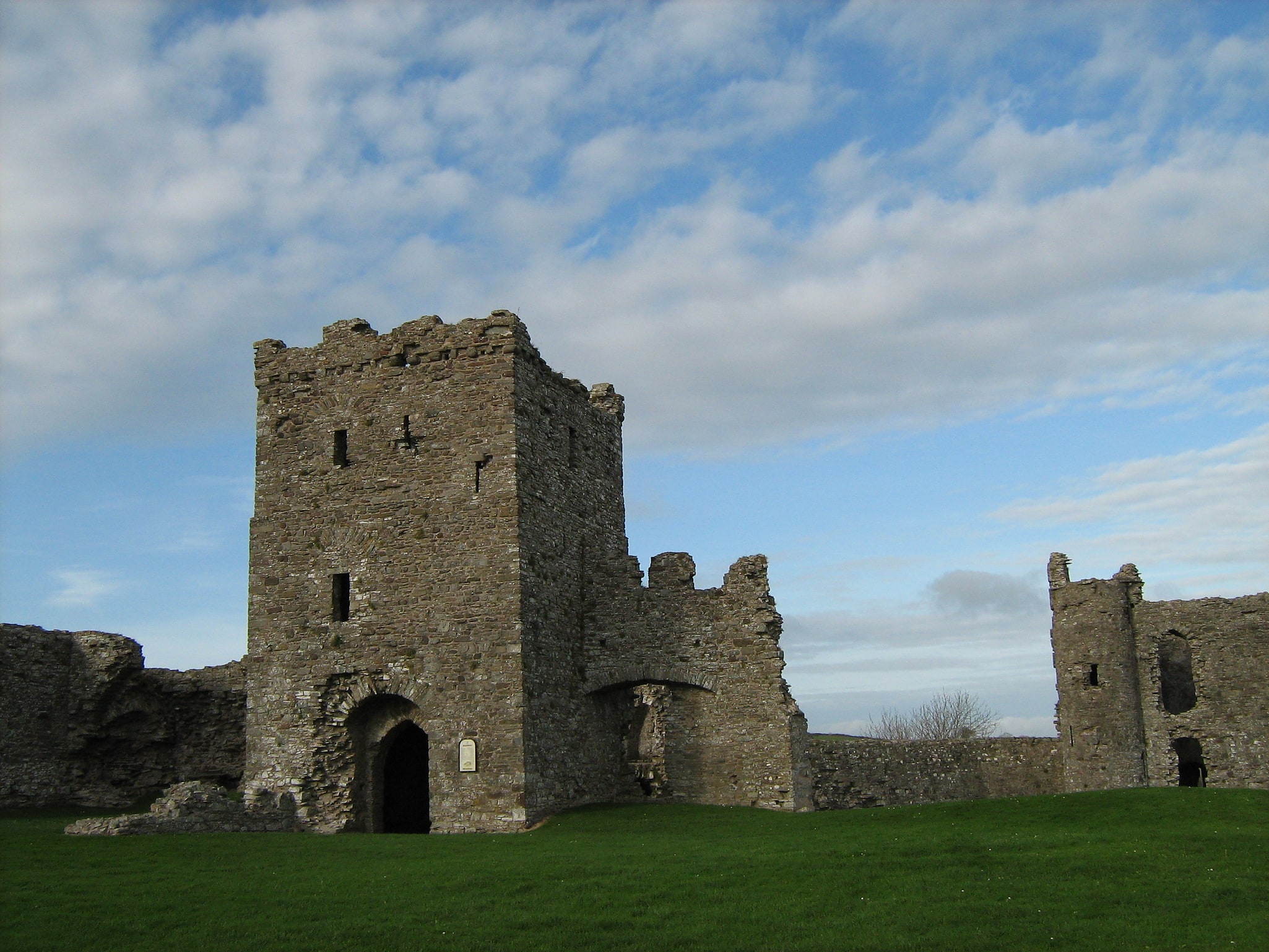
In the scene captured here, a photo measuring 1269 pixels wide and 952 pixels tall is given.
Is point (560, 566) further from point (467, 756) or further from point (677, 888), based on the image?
point (677, 888)

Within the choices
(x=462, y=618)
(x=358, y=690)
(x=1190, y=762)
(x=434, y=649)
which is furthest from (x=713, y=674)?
(x=1190, y=762)

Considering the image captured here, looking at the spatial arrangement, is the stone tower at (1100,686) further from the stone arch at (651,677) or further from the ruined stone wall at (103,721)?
the ruined stone wall at (103,721)

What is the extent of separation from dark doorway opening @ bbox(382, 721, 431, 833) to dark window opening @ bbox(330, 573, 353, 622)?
3.15m

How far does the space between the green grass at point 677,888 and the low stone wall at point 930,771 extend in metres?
9.84

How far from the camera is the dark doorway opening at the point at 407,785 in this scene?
86.4ft

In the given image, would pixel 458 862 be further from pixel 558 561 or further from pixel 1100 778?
pixel 1100 778

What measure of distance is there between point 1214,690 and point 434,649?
24576 millimetres

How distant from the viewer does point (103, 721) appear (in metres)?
27.8

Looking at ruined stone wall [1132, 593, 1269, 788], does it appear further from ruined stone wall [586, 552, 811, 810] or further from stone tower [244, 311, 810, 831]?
stone tower [244, 311, 810, 831]

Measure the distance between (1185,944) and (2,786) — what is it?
23.7 meters

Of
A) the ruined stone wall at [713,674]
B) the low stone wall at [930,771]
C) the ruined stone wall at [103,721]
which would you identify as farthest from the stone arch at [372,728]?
the low stone wall at [930,771]

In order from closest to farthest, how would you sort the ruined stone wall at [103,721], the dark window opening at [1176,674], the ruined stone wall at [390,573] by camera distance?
the ruined stone wall at [390,573] < the ruined stone wall at [103,721] < the dark window opening at [1176,674]

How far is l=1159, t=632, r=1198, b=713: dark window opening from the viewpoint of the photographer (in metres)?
38.8

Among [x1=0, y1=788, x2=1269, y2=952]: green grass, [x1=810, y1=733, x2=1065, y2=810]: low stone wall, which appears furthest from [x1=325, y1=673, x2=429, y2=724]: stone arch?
[x1=810, y1=733, x2=1065, y2=810]: low stone wall
